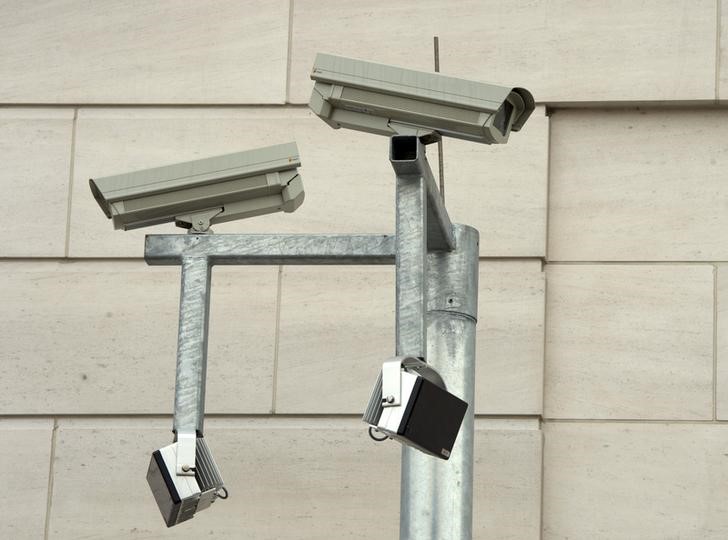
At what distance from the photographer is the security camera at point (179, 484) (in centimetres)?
381

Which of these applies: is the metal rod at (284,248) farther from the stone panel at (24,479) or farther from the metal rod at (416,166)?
the stone panel at (24,479)

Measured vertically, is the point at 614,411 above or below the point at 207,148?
below

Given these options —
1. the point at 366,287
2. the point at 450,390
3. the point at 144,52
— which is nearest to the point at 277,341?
the point at 366,287

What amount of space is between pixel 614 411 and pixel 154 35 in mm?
2542

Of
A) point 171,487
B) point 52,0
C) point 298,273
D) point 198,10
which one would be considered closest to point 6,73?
point 52,0

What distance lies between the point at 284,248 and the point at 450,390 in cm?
62

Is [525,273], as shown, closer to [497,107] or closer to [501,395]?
[501,395]

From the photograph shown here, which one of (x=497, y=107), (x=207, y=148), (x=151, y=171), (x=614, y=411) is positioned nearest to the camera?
(x=497, y=107)

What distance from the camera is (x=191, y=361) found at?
392 cm

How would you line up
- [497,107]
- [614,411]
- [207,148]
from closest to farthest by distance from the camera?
[497,107], [614,411], [207,148]

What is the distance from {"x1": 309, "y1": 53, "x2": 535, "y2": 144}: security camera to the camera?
364 centimetres

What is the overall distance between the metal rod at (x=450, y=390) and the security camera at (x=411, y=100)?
493 mm

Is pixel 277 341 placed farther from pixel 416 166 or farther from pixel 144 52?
pixel 416 166

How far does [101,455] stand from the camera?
574cm
